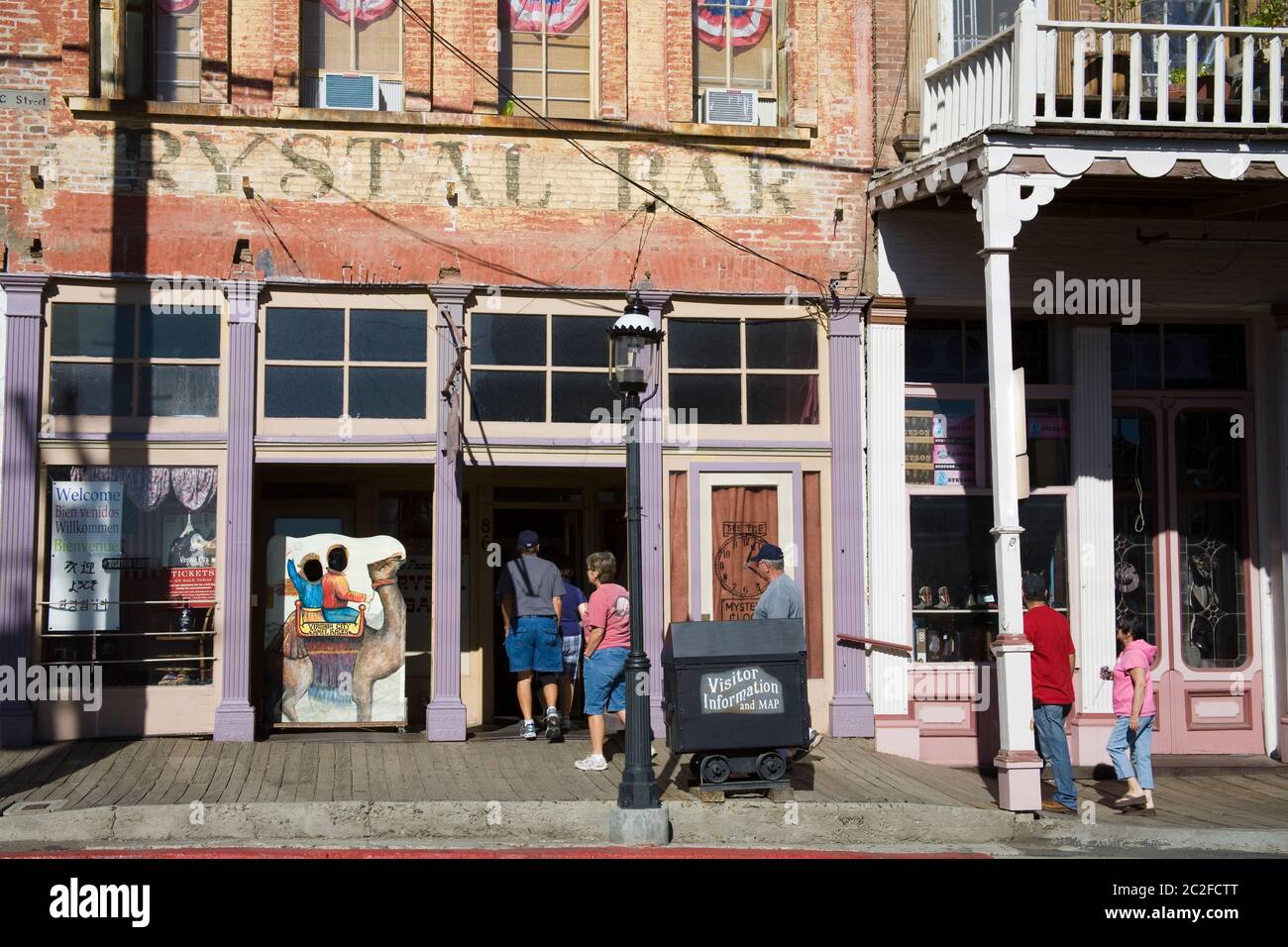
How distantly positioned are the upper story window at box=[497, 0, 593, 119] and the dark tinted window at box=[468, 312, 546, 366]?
199cm

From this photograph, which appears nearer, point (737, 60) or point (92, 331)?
point (92, 331)

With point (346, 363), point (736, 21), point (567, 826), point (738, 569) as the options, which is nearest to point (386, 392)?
point (346, 363)

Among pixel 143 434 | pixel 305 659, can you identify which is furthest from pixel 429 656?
pixel 143 434

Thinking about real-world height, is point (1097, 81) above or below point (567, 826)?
above

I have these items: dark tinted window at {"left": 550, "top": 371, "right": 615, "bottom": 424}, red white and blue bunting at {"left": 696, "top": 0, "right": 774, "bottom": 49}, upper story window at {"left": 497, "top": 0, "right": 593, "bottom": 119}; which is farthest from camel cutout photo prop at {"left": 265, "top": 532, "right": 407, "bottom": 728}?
red white and blue bunting at {"left": 696, "top": 0, "right": 774, "bottom": 49}

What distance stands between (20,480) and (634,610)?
545 centimetres

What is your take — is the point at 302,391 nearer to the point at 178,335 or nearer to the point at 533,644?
the point at 178,335

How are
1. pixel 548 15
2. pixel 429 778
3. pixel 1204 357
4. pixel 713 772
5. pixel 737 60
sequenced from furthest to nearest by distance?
pixel 1204 357, pixel 737 60, pixel 548 15, pixel 429 778, pixel 713 772

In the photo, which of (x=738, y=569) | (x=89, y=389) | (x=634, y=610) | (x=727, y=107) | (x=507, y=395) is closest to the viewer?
(x=634, y=610)

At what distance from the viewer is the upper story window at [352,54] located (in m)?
13.1

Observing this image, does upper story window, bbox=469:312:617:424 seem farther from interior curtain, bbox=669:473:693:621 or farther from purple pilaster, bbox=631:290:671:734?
interior curtain, bbox=669:473:693:621

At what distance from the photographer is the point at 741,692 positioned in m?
10.7

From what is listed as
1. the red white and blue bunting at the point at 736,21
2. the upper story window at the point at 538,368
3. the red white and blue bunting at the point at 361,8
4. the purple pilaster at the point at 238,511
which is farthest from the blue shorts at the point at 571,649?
the red white and blue bunting at the point at 361,8

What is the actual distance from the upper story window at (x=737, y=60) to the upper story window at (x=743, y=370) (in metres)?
2.04
